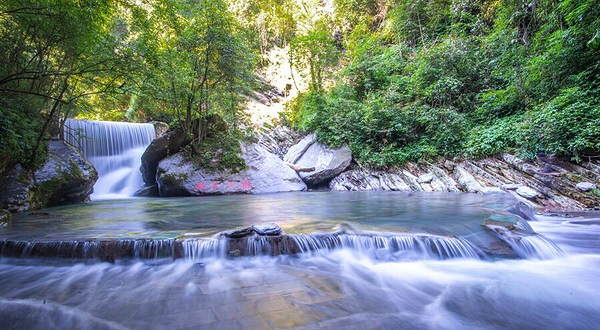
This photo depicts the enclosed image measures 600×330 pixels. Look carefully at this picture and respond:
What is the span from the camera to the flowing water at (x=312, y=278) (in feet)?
7.22

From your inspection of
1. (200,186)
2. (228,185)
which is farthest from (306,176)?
(200,186)

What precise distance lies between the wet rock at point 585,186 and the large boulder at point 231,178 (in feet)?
28.4

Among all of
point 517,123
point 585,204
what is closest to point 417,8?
point 517,123

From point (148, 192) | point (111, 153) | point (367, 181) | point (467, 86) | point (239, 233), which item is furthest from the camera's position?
point (111, 153)

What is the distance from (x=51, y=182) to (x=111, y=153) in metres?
5.78

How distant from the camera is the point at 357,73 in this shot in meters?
15.1

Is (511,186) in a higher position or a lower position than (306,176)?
lower

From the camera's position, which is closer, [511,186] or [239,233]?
[239,233]

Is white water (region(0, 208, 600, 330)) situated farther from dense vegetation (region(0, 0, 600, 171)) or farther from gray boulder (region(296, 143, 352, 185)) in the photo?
gray boulder (region(296, 143, 352, 185))

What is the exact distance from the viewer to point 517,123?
8.51 meters

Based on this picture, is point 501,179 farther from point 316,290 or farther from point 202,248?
point 202,248

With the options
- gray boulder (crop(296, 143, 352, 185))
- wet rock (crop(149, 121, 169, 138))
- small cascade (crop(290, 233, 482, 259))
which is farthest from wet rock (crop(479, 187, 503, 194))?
wet rock (crop(149, 121, 169, 138))

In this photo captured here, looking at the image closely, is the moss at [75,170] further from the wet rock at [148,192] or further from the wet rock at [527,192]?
the wet rock at [527,192]

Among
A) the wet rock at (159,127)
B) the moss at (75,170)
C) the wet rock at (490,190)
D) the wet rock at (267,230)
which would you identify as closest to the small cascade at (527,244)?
the wet rock at (267,230)
